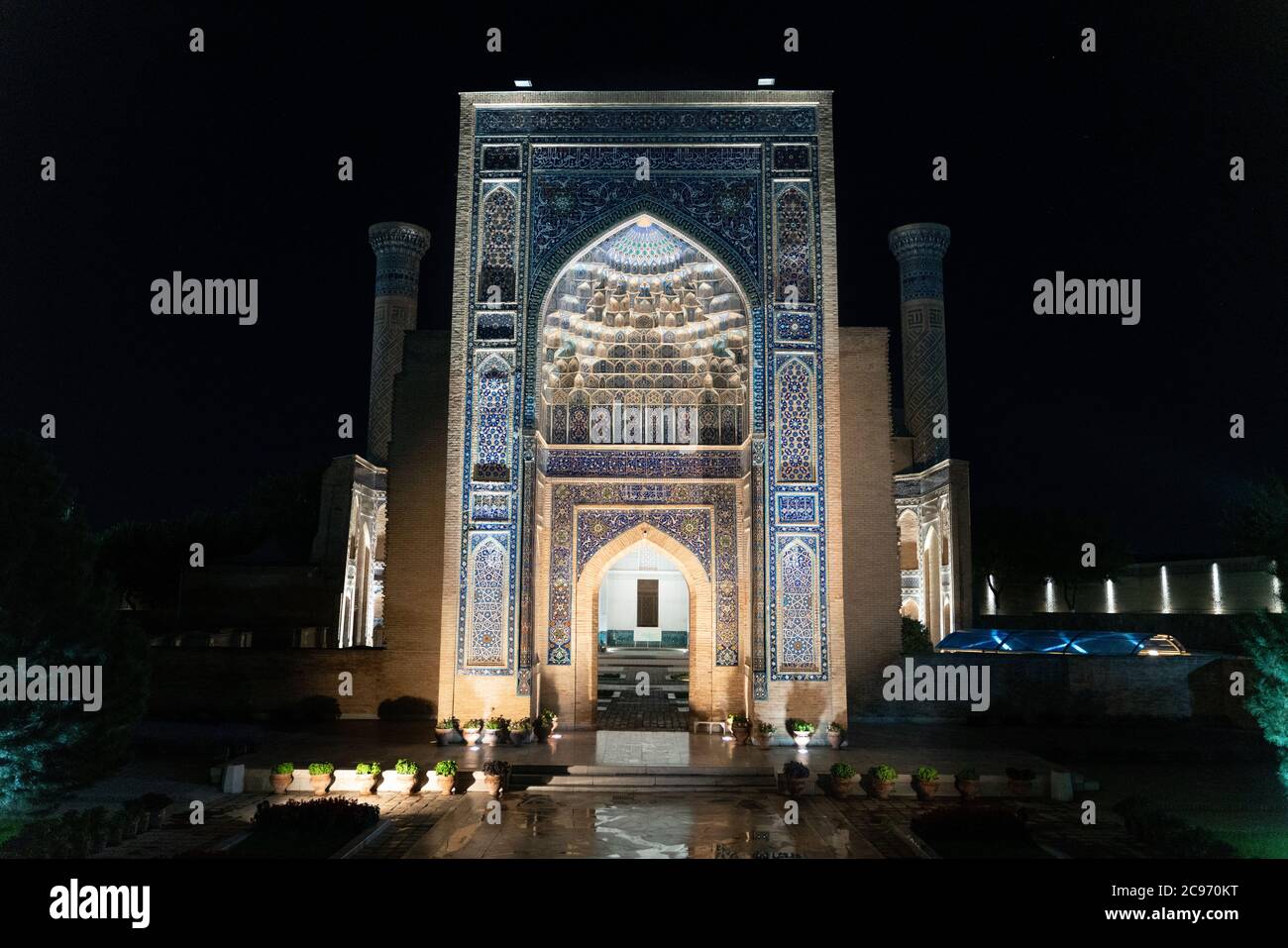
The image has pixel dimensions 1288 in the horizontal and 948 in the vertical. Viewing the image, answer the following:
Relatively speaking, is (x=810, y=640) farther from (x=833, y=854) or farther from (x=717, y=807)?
(x=833, y=854)

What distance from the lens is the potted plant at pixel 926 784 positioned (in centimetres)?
840

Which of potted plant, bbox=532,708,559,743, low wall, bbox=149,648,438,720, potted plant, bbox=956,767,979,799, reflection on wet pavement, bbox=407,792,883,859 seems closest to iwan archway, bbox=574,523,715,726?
potted plant, bbox=532,708,559,743

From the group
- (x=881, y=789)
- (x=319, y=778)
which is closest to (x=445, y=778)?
(x=319, y=778)

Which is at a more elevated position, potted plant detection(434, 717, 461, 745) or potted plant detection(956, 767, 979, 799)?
potted plant detection(434, 717, 461, 745)

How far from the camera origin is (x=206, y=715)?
12.7m

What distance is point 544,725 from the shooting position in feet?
35.6

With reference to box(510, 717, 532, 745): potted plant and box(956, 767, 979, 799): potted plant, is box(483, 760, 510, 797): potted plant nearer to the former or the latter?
box(510, 717, 532, 745): potted plant

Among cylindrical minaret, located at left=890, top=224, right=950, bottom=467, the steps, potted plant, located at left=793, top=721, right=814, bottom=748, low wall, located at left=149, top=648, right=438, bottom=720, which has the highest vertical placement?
cylindrical minaret, located at left=890, top=224, right=950, bottom=467

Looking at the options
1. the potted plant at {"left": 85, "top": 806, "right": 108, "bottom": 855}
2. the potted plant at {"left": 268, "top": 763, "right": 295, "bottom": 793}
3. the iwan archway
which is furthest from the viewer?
the iwan archway

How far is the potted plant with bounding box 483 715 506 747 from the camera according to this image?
1039 centimetres

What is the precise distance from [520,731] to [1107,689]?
7802 millimetres

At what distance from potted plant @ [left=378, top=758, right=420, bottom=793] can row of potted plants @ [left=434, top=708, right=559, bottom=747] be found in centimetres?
183

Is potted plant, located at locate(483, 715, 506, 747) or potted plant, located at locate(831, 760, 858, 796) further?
potted plant, located at locate(483, 715, 506, 747)

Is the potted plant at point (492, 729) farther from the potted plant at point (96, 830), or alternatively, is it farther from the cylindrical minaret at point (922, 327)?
the cylindrical minaret at point (922, 327)
